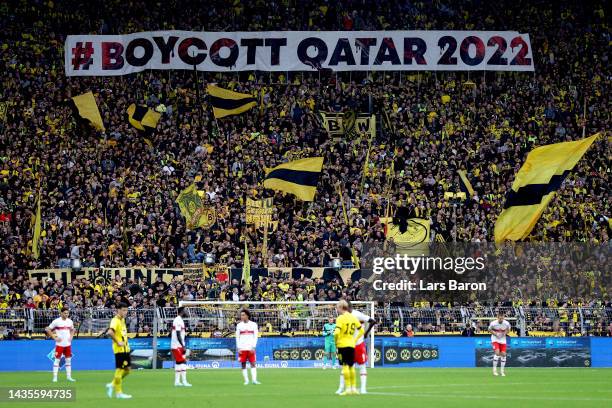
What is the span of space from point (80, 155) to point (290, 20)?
1617 centimetres

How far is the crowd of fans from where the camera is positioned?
4997 centimetres

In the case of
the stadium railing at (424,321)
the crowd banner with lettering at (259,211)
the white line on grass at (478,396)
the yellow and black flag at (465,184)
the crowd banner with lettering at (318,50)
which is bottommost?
A: the white line on grass at (478,396)

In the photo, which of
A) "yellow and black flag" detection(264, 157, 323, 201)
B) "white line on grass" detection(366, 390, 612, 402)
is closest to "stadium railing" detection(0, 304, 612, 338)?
"yellow and black flag" detection(264, 157, 323, 201)

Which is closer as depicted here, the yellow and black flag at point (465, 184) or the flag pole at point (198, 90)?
the yellow and black flag at point (465, 184)

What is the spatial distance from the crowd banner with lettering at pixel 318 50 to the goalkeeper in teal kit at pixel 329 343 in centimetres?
2158

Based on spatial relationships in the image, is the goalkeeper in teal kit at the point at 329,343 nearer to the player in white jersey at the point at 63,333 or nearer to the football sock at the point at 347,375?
the player in white jersey at the point at 63,333

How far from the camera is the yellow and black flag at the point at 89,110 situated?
57469 millimetres

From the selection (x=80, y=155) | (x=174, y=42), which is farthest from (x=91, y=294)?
(x=174, y=42)

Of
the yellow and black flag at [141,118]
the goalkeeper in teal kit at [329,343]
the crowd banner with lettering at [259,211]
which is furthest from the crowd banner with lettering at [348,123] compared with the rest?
the goalkeeper in teal kit at [329,343]

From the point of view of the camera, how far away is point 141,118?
5756 cm

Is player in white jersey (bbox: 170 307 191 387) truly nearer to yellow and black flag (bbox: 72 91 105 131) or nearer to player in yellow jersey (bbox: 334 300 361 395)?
player in yellow jersey (bbox: 334 300 361 395)

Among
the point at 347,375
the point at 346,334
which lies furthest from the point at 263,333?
the point at 346,334

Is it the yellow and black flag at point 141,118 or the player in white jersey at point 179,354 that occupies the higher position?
the yellow and black flag at point 141,118

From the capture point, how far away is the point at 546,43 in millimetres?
64562
